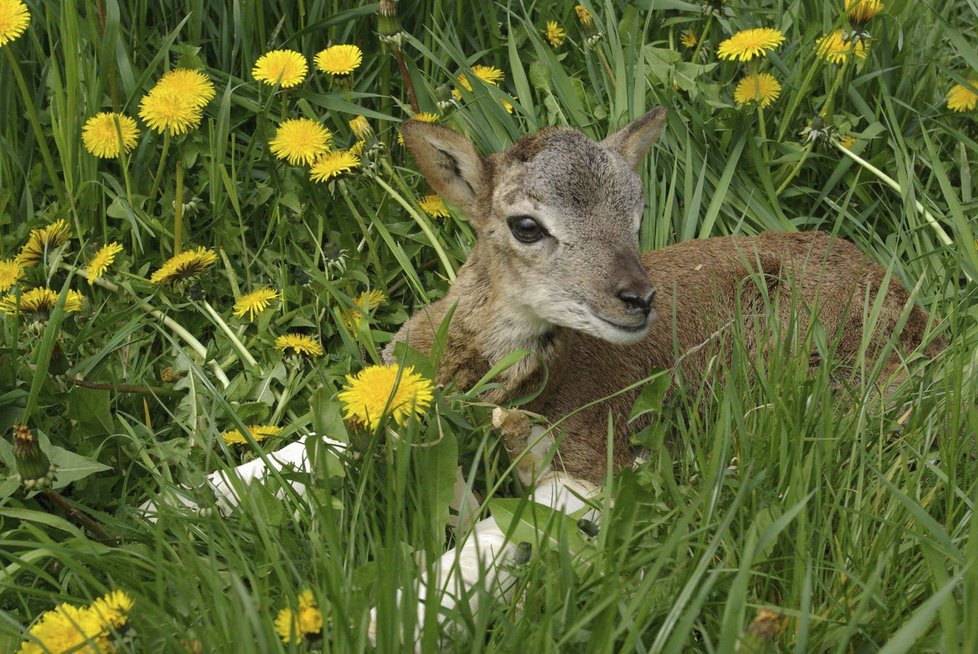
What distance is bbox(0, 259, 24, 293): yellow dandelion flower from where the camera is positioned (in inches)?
161

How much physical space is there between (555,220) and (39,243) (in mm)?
2033

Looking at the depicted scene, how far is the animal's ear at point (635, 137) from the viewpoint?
4.12 m

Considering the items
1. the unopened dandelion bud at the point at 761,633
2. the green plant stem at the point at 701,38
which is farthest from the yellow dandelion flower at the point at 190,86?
the unopened dandelion bud at the point at 761,633

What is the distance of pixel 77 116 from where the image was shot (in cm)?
443

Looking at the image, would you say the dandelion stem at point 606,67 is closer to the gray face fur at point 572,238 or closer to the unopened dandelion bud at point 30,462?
the gray face fur at point 572,238

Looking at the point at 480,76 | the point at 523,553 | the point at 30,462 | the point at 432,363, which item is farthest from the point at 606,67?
the point at 30,462

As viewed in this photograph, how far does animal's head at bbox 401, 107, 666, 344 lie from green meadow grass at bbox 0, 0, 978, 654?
382 mm

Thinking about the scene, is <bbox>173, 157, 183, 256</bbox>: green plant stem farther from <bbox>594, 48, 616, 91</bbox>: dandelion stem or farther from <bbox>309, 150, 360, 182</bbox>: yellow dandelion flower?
<bbox>594, 48, 616, 91</bbox>: dandelion stem

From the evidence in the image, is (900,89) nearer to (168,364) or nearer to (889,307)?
(889,307)

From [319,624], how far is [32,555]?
0.92 metres

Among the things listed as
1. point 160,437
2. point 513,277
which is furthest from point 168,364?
point 513,277

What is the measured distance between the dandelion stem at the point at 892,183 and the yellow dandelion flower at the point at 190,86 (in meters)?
2.68

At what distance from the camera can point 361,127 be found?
15.5 ft

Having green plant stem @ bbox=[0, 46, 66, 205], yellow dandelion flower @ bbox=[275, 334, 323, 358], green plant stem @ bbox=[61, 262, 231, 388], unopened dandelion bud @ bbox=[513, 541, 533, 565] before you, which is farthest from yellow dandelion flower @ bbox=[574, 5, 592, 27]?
unopened dandelion bud @ bbox=[513, 541, 533, 565]
